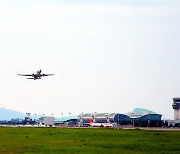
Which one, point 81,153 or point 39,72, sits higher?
point 39,72

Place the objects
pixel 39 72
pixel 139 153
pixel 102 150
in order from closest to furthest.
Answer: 1. pixel 139 153
2. pixel 102 150
3. pixel 39 72

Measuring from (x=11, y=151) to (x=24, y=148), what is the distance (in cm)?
429

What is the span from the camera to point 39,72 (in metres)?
79.9

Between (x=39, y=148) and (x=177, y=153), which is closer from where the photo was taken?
(x=177, y=153)

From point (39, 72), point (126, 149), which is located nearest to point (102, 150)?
point (126, 149)

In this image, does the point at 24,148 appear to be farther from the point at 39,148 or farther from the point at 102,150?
the point at 102,150

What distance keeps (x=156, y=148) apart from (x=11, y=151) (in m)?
19.5

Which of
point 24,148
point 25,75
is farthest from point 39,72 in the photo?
point 24,148

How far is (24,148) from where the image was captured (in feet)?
198

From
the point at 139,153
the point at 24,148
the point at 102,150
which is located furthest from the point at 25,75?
the point at 139,153

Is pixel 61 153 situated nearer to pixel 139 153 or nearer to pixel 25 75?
pixel 139 153

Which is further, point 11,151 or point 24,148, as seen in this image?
point 24,148

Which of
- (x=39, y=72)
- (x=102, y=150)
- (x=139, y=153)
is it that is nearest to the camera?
(x=139, y=153)

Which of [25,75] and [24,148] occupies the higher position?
[25,75]
